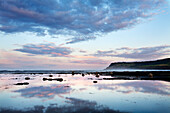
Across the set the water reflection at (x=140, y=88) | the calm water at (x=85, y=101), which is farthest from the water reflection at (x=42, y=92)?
the water reflection at (x=140, y=88)

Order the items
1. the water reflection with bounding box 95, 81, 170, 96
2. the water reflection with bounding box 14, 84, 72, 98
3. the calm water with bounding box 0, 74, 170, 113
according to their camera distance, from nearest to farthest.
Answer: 1. the calm water with bounding box 0, 74, 170, 113
2. the water reflection with bounding box 14, 84, 72, 98
3. the water reflection with bounding box 95, 81, 170, 96

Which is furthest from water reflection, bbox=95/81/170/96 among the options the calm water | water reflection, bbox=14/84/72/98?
water reflection, bbox=14/84/72/98

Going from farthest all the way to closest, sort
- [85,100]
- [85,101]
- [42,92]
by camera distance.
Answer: [42,92] < [85,100] < [85,101]

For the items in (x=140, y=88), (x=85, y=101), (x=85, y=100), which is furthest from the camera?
(x=140, y=88)

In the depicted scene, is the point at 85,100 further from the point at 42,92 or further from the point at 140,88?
the point at 140,88

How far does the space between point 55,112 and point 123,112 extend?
20.2 ft

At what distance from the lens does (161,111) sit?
12.8m

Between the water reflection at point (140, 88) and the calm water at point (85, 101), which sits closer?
the calm water at point (85, 101)

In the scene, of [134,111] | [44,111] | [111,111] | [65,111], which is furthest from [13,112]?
[134,111]

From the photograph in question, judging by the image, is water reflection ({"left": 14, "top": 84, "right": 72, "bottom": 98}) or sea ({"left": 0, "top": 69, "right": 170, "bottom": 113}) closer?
sea ({"left": 0, "top": 69, "right": 170, "bottom": 113})

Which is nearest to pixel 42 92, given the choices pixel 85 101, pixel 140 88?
pixel 85 101

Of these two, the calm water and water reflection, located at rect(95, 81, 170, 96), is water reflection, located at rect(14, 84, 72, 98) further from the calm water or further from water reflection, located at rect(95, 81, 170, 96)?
water reflection, located at rect(95, 81, 170, 96)

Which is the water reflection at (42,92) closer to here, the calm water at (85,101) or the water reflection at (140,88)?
the calm water at (85,101)

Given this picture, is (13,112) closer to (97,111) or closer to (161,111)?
(97,111)
